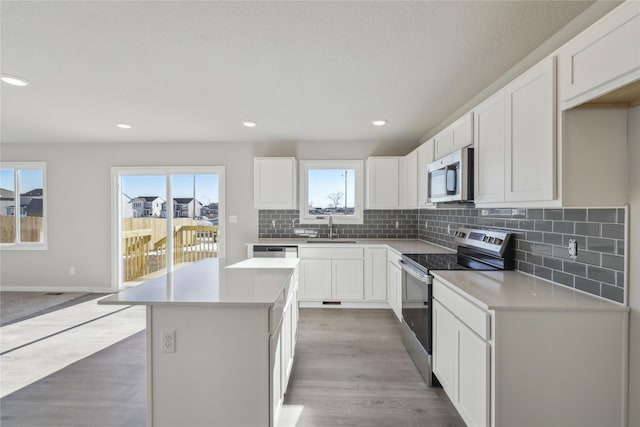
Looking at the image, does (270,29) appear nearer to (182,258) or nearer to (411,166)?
(411,166)

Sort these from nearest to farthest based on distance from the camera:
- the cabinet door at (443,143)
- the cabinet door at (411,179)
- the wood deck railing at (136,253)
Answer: the cabinet door at (443,143) → the cabinet door at (411,179) → the wood deck railing at (136,253)

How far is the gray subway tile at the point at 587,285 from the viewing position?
1.50 metres

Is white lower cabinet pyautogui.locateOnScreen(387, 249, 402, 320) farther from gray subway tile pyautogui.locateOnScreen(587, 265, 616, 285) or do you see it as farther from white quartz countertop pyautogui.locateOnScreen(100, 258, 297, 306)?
gray subway tile pyautogui.locateOnScreen(587, 265, 616, 285)

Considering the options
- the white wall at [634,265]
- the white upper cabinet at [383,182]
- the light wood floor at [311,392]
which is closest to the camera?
the white wall at [634,265]

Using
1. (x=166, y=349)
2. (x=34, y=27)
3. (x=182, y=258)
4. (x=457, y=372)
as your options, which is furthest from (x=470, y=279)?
(x=182, y=258)

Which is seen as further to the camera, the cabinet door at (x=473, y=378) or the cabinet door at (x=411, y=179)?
the cabinet door at (x=411, y=179)

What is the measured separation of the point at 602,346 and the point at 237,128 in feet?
12.5

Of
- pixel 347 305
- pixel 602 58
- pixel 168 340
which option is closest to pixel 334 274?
pixel 347 305

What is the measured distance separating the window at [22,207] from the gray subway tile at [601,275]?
21.6 ft

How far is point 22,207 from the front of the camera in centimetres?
470

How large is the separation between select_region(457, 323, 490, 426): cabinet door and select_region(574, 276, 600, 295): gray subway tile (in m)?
0.65

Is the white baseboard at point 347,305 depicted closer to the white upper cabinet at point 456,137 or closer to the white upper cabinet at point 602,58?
the white upper cabinet at point 456,137

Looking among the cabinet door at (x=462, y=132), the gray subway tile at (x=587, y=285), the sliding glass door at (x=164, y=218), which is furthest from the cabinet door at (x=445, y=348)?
→ the sliding glass door at (x=164, y=218)

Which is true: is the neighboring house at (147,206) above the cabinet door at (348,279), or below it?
above
